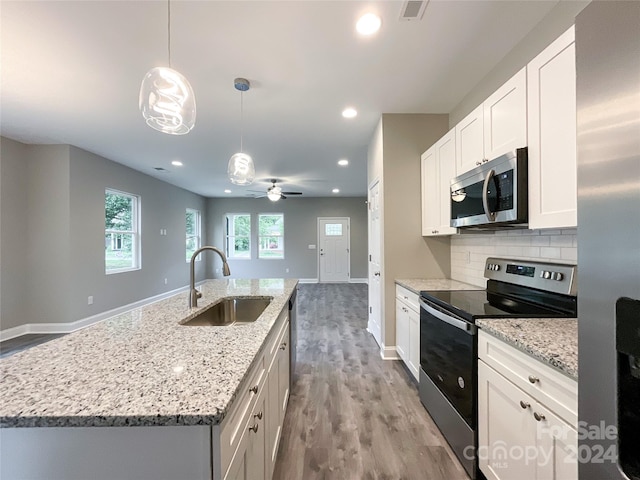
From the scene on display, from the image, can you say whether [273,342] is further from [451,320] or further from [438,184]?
[438,184]

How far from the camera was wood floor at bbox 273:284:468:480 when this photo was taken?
1.62 m

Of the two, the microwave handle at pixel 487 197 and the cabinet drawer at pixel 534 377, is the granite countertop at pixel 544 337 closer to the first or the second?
the cabinet drawer at pixel 534 377

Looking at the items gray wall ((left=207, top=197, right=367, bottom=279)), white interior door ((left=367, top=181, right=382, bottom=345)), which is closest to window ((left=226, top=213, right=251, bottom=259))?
gray wall ((left=207, top=197, right=367, bottom=279))

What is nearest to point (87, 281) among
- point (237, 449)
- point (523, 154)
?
point (237, 449)

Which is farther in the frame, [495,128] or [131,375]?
[495,128]

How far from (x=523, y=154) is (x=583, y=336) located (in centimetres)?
121

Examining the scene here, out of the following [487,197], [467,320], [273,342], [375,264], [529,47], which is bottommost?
[273,342]

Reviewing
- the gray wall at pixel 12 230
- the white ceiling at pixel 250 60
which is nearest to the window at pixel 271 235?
the white ceiling at pixel 250 60

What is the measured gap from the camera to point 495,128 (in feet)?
6.06

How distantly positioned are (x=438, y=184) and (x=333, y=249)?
20.7 ft

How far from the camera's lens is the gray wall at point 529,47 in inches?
65.2

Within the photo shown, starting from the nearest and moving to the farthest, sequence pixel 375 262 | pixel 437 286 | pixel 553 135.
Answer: pixel 553 135 → pixel 437 286 → pixel 375 262

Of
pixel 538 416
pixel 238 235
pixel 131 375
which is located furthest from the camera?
pixel 238 235

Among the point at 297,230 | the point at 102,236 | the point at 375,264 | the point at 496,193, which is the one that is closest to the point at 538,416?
the point at 496,193
